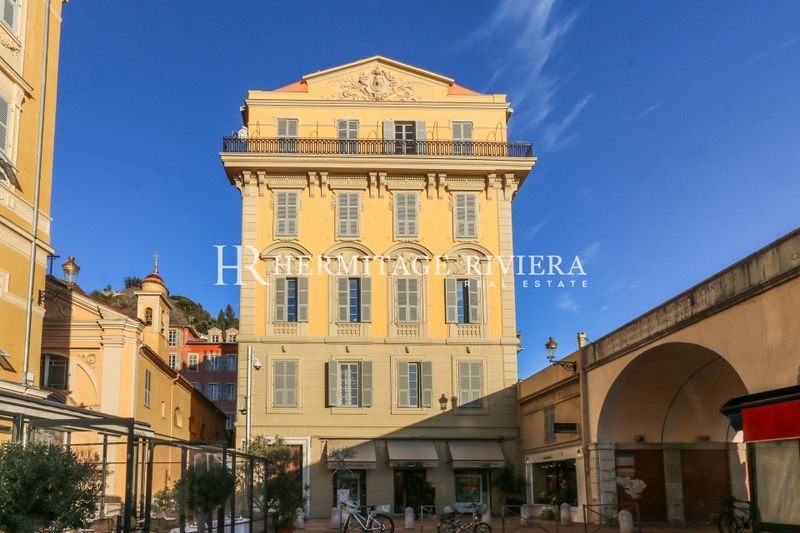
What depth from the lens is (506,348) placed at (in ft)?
111

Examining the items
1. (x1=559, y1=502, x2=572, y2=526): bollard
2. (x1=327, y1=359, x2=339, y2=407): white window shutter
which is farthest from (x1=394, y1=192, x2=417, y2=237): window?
(x1=559, y1=502, x2=572, y2=526): bollard

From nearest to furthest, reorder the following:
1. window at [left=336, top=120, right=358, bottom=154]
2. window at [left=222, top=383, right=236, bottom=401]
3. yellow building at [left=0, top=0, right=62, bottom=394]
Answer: yellow building at [left=0, top=0, right=62, bottom=394], window at [left=336, top=120, right=358, bottom=154], window at [left=222, top=383, right=236, bottom=401]

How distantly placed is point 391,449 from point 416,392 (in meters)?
2.35

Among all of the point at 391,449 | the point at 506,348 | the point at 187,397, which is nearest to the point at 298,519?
the point at 391,449

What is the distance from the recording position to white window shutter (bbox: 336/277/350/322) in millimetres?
Answer: 33812

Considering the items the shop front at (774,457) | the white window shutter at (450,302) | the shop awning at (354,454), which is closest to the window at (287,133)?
the white window shutter at (450,302)

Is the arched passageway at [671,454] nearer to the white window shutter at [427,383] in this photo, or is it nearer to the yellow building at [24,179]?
the white window shutter at [427,383]

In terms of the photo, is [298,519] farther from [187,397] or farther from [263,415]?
[187,397]

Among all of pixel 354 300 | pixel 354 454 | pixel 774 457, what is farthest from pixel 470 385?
pixel 774 457

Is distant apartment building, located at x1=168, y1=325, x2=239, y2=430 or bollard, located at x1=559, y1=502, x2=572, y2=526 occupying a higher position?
distant apartment building, located at x1=168, y1=325, x2=239, y2=430

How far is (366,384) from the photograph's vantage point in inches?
1304

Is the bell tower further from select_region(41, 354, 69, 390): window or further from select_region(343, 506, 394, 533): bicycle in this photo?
select_region(343, 506, 394, 533): bicycle

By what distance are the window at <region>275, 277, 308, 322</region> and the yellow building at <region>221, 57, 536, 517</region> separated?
49mm

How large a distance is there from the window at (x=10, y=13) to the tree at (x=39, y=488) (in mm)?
12504
